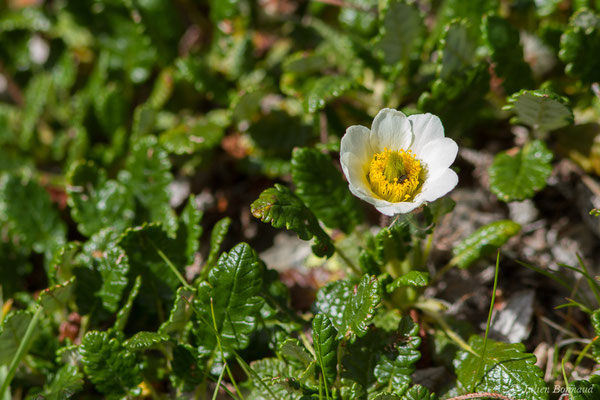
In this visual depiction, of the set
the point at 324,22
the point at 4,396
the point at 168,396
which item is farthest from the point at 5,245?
the point at 324,22

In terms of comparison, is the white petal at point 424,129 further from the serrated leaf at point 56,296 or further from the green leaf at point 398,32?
the serrated leaf at point 56,296

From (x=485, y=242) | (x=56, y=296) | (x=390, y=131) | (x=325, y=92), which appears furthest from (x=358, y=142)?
(x=56, y=296)

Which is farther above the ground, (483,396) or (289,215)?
(289,215)

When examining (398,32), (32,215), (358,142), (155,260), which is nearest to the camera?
(358,142)

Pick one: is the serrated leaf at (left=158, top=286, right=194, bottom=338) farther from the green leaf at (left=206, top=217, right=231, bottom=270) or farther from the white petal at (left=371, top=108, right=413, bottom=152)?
the white petal at (left=371, top=108, right=413, bottom=152)

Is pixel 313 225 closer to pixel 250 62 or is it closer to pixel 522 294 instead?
pixel 522 294

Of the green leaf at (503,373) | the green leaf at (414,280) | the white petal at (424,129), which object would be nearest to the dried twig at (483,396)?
the green leaf at (503,373)

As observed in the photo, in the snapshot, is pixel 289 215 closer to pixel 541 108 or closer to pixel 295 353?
pixel 295 353

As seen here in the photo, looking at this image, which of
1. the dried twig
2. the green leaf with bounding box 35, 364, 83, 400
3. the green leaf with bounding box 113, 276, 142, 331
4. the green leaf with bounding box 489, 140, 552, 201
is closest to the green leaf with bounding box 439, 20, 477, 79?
the green leaf with bounding box 489, 140, 552, 201
